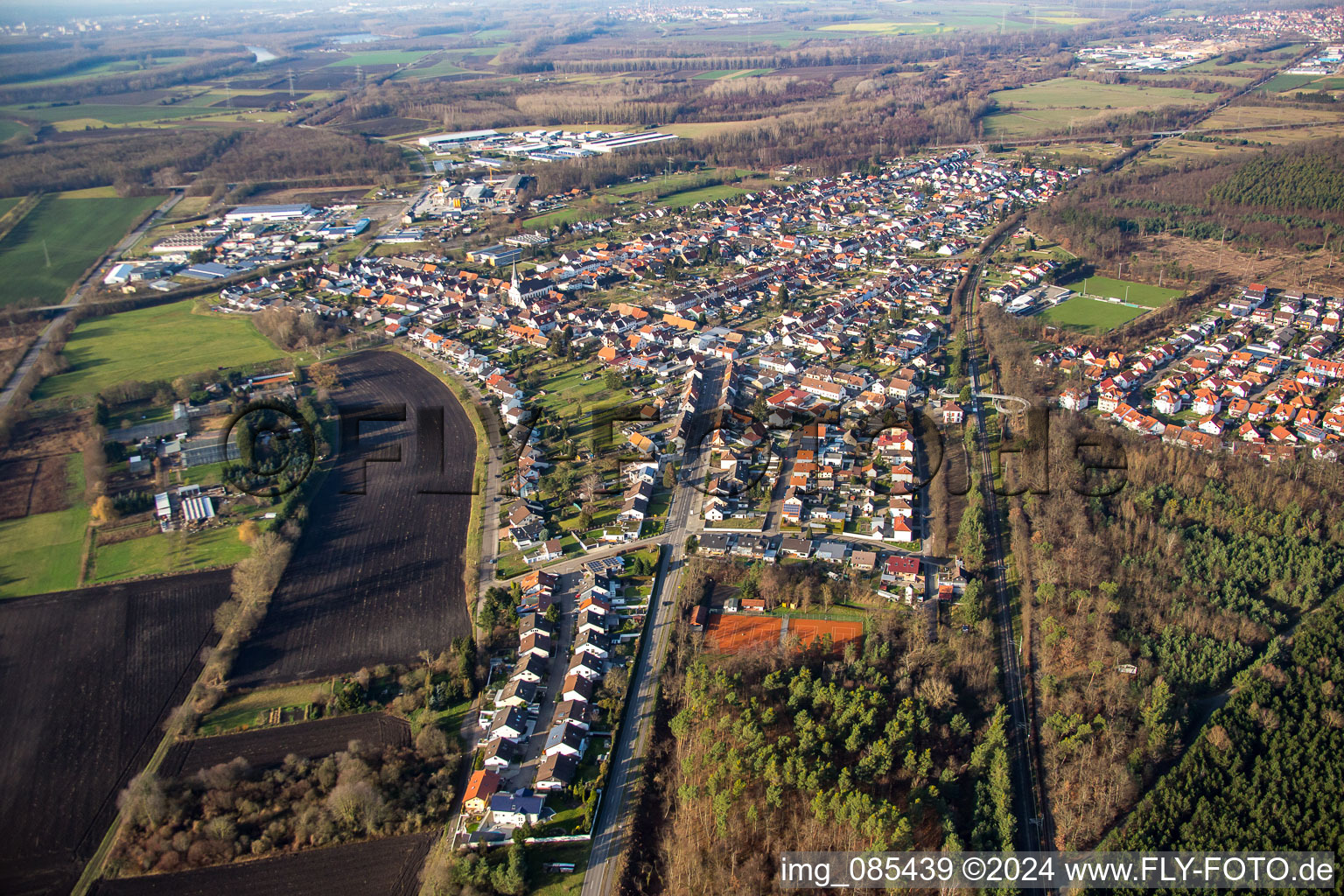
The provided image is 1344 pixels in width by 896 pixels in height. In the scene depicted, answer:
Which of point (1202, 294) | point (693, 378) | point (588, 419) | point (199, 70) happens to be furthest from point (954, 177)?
point (199, 70)

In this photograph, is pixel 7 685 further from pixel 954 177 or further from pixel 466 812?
pixel 954 177

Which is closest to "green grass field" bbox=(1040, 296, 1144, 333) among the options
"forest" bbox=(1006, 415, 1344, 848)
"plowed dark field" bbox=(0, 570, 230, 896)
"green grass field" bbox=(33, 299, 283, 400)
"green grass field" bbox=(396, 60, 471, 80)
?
"forest" bbox=(1006, 415, 1344, 848)

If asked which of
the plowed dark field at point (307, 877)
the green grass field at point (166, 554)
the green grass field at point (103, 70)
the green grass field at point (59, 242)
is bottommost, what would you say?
the plowed dark field at point (307, 877)

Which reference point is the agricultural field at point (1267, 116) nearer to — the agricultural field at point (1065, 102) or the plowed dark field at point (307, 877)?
the agricultural field at point (1065, 102)

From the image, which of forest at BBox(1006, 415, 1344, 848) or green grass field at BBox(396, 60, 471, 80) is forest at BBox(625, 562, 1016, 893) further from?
green grass field at BBox(396, 60, 471, 80)

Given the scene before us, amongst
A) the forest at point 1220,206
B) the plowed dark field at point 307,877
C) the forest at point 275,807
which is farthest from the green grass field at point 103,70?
the plowed dark field at point 307,877
